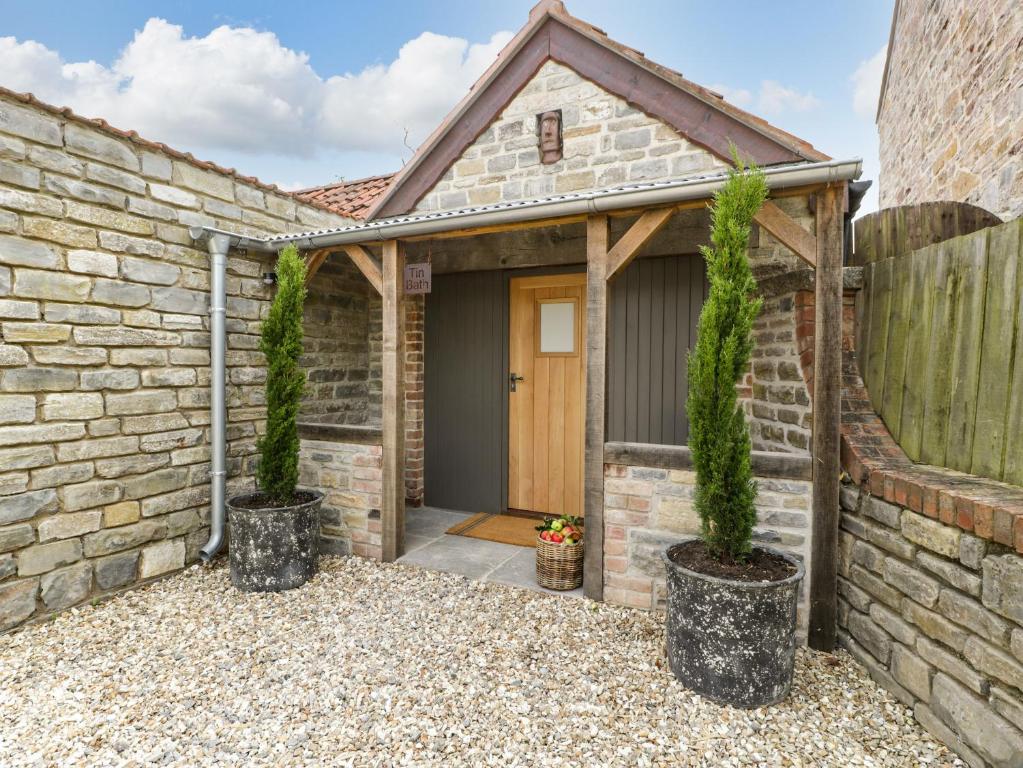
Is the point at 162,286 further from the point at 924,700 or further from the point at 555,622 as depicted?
the point at 924,700

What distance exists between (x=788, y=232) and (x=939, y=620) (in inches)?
73.9

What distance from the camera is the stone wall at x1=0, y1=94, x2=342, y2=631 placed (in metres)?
2.99

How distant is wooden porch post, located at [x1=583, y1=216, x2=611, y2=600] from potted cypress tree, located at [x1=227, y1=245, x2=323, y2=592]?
1913 millimetres

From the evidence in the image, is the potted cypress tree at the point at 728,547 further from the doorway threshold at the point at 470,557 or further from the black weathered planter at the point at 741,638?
the doorway threshold at the point at 470,557

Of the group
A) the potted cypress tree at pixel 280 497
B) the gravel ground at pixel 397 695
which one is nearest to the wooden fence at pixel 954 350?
the gravel ground at pixel 397 695

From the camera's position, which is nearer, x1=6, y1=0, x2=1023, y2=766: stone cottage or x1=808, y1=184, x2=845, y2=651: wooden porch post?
x1=6, y1=0, x2=1023, y2=766: stone cottage

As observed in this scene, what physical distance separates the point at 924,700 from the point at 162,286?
188 inches

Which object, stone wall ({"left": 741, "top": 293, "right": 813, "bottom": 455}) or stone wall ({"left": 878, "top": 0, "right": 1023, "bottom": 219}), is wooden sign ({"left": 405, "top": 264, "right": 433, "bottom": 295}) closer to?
stone wall ({"left": 741, "top": 293, "right": 813, "bottom": 455})

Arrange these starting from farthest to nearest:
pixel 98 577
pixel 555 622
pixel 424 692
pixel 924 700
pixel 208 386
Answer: pixel 208 386 → pixel 98 577 → pixel 555 622 → pixel 424 692 → pixel 924 700

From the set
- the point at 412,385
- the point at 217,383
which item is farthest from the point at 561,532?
the point at 217,383

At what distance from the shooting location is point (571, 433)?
491cm

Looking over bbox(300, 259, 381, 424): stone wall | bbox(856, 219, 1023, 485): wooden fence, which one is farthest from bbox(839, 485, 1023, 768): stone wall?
bbox(300, 259, 381, 424): stone wall

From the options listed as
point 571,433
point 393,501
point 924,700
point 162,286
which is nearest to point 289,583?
point 393,501

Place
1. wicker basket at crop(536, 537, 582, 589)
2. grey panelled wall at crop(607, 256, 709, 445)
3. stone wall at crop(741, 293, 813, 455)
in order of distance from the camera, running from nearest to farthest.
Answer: stone wall at crop(741, 293, 813, 455)
wicker basket at crop(536, 537, 582, 589)
grey panelled wall at crop(607, 256, 709, 445)
